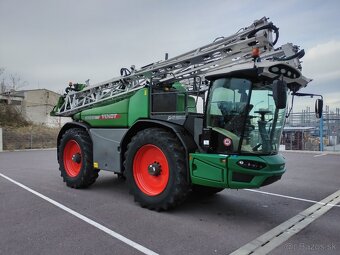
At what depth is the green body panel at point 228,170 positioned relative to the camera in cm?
475

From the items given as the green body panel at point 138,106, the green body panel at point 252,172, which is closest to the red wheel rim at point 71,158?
the green body panel at point 138,106

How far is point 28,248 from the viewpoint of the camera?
12.9ft

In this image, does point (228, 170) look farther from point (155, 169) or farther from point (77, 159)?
point (77, 159)

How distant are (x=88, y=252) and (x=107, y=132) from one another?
330cm

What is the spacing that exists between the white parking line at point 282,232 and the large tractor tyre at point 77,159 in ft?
14.0

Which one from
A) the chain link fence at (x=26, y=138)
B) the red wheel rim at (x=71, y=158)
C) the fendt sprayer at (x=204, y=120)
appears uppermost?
the fendt sprayer at (x=204, y=120)

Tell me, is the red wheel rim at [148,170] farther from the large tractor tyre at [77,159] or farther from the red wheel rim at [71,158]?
the red wheel rim at [71,158]

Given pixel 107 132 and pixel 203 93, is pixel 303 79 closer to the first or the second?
pixel 203 93

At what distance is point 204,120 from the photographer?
5.30 metres

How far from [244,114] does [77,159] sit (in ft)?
14.3

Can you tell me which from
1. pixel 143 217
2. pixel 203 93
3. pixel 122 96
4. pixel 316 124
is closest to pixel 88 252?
pixel 143 217

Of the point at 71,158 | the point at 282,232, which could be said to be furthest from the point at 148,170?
the point at 71,158

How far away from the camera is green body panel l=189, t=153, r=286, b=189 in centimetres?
475

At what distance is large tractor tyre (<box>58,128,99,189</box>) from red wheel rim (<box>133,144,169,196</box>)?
1.68 m
